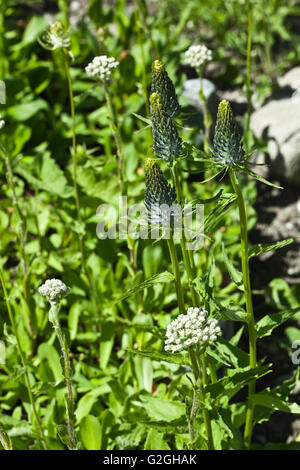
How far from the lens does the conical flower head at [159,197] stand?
227 centimetres

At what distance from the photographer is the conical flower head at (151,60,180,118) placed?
2.36m

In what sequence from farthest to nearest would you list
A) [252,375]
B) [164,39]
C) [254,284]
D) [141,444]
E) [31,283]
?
[164,39] → [254,284] → [31,283] → [141,444] → [252,375]

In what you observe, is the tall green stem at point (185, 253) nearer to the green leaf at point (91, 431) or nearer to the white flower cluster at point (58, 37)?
the green leaf at point (91, 431)

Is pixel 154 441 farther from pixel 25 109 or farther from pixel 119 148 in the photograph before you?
pixel 25 109

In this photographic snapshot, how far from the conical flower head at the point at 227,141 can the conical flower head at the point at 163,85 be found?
29 cm

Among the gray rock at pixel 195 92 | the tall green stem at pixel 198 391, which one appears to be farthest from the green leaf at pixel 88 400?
the gray rock at pixel 195 92

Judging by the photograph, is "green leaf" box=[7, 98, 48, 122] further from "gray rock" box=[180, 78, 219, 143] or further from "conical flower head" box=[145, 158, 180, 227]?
"conical flower head" box=[145, 158, 180, 227]

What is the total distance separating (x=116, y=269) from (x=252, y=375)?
1.79 m

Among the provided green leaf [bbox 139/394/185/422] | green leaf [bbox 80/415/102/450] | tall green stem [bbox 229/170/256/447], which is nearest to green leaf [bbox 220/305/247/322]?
tall green stem [bbox 229/170/256/447]

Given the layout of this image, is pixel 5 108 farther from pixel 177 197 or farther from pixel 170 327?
pixel 170 327

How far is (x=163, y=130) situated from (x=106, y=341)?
1.92 metres

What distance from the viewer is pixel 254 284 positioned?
15.0ft

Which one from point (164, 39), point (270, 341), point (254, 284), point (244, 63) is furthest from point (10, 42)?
point (270, 341)

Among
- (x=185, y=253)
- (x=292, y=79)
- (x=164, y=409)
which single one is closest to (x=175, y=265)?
(x=185, y=253)
